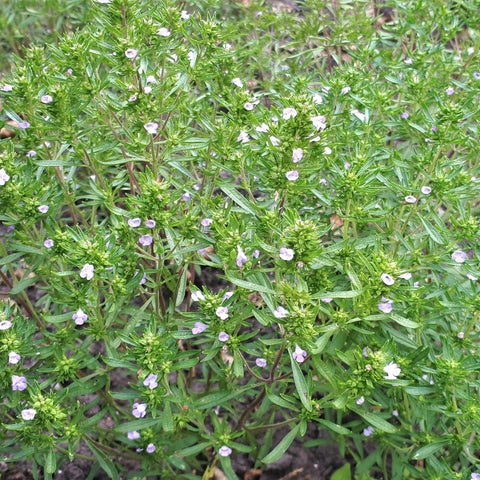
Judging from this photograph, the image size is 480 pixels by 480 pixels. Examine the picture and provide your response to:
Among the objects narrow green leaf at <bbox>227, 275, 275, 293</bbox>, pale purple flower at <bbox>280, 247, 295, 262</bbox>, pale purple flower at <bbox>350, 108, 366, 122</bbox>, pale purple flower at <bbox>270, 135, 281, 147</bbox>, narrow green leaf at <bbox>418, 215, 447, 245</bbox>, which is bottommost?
narrow green leaf at <bbox>227, 275, 275, 293</bbox>

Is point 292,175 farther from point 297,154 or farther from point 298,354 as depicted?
point 298,354

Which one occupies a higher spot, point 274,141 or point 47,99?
point 274,141

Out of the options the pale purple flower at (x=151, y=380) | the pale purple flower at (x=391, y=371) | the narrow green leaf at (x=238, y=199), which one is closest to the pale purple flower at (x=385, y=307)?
the pale purple flower at (x=391, y=371)

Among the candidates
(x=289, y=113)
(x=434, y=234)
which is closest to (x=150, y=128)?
(x=289, y=113)

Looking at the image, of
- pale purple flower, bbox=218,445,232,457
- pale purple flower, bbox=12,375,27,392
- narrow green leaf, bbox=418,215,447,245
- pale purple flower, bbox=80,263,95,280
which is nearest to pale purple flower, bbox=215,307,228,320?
pale purple flower, bbox=80,263,95,280

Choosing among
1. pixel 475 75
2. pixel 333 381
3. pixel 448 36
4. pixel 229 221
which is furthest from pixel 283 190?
pixel 448 36

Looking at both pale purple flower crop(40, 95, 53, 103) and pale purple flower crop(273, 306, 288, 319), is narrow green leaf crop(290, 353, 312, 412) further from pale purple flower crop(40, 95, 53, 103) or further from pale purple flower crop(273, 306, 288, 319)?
pale purple flower crop(40, 95, 53, 103)
